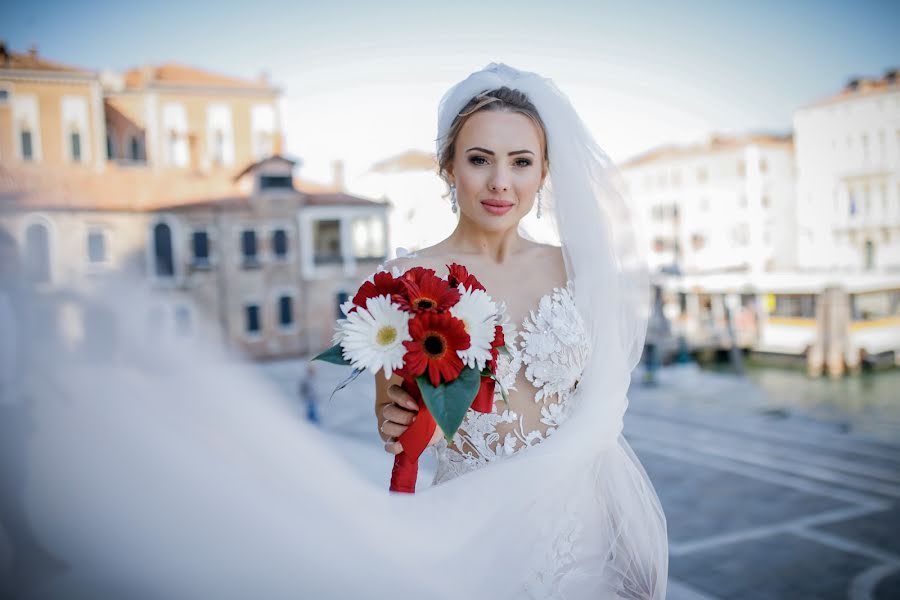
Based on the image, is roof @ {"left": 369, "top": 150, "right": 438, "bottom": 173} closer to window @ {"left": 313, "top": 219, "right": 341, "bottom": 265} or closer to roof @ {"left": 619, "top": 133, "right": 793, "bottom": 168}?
window @ {"left": 313, "top": 219, "right": 341, "bottom": 265}

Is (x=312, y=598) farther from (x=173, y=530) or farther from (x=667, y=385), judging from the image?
(x=667, y=385)

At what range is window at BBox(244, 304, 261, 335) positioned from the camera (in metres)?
25.1

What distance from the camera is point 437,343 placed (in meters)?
1.49

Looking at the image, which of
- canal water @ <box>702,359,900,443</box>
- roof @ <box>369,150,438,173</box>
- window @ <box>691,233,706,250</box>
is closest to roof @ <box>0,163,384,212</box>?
canal water @ <box>702,359,900,443</box>

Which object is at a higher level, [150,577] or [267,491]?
[267,491]

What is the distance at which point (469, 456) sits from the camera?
6.61ft

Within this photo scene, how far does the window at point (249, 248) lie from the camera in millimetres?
24938

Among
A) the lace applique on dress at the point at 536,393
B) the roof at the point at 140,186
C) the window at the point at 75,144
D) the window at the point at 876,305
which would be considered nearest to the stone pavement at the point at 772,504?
the lace applique on dress at the point at 536,393

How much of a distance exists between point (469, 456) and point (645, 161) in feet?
150

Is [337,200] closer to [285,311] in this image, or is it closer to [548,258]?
[285,311]

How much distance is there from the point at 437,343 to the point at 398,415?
23cm

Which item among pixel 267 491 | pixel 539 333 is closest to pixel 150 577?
pixel 267 491

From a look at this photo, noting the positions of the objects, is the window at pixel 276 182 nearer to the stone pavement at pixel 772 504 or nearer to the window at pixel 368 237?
the window at pixel 368 237

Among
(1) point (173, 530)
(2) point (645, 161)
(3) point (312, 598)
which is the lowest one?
(3) point (312, 598)
